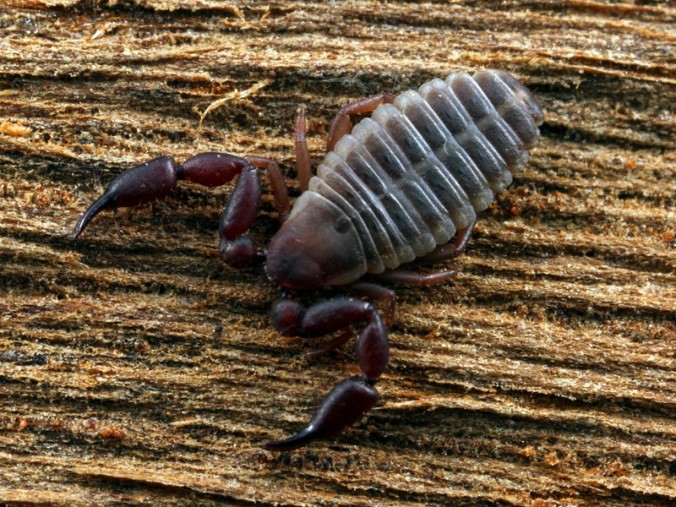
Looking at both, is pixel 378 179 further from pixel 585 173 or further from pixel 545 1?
pixel 545 1

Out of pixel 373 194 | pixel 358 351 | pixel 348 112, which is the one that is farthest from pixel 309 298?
pixel 348 112

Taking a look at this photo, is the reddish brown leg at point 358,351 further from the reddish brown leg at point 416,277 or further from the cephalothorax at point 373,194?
the reddish brown leg at point 416,277

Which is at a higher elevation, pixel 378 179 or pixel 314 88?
pixel 314 88

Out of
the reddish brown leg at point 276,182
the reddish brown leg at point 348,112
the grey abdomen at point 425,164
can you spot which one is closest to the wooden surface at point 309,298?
the reddish brown leg at point 276,182

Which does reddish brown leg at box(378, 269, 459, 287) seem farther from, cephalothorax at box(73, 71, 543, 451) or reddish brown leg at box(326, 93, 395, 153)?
reddish brown leg at box(326, 93, 395, 153)

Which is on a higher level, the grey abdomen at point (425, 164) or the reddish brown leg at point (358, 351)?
the grey abdomen at point (425, 164)

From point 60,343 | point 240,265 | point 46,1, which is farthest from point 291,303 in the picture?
point 46,1
